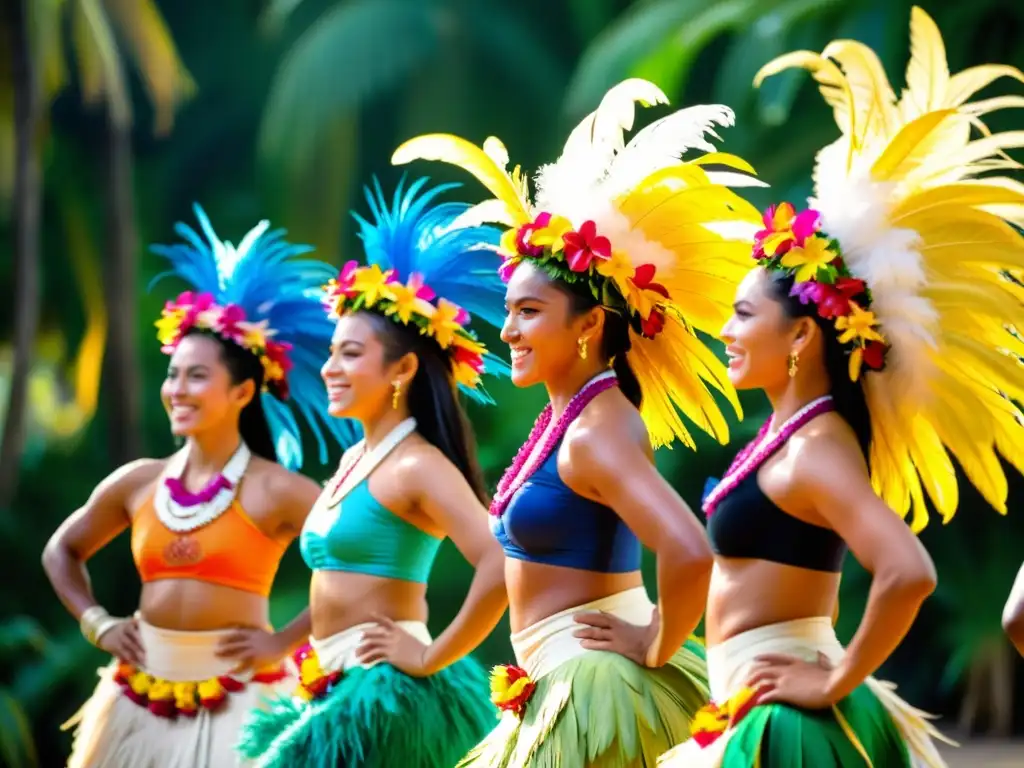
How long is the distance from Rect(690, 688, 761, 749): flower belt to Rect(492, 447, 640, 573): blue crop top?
1.28 feet

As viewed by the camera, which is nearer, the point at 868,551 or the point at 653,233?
the point at 868,551

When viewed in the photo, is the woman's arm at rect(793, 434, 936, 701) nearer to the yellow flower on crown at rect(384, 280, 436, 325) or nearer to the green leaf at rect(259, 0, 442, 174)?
the yellow flower on crown at rect(384, 280, 436, 325)

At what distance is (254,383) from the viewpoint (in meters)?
4.46

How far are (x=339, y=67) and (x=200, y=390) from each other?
A: 26.4 feet

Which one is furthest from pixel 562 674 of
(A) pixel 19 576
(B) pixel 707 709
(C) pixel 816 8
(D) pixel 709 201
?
(C) pixel 816 8

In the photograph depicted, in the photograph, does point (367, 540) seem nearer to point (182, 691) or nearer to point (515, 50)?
point (182, 691)

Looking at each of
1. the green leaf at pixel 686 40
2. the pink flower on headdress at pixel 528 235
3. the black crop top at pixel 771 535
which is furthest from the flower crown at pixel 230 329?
the green leaf at pixel 686 40

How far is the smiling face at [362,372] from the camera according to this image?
12.7 ft

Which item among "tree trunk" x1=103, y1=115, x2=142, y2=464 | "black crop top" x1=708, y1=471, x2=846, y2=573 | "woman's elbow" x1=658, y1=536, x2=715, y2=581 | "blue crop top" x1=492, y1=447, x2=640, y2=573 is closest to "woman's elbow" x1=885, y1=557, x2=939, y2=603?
"black crop top" x1=708, y1=471, x2=846, y2=573

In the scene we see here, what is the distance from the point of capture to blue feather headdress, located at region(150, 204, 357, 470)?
447 centimetres

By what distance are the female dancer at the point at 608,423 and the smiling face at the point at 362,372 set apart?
1.99ft

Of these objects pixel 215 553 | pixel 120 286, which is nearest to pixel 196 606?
pixel 215 553

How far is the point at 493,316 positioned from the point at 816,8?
629 cm

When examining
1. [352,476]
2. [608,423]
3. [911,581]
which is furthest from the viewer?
[352,476]
